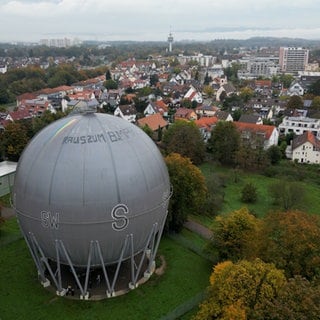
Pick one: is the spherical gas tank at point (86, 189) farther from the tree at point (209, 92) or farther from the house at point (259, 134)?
the tree at point (209, 92)

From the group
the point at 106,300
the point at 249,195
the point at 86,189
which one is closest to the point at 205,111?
the point at 249,195

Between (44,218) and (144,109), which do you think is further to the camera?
(144,109)

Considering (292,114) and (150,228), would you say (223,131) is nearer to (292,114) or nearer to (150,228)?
(292,114)

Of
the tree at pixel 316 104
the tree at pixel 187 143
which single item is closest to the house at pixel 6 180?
the tree at pixel 187 143

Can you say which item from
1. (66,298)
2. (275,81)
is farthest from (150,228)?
(275,81)

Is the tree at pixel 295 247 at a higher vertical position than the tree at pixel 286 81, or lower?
lower
